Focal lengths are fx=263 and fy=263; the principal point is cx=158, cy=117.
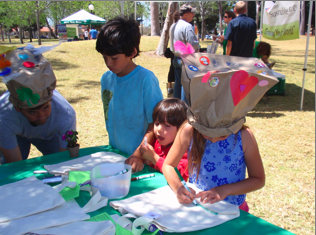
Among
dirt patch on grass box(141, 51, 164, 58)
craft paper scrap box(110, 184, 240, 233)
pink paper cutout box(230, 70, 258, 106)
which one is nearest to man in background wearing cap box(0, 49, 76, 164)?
craft paper scrap box(110, 184, 240, 233)

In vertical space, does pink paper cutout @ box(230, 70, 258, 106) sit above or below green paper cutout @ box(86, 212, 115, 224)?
above

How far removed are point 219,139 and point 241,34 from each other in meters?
4.11

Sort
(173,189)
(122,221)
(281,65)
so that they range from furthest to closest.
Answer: (281,65) → (173,189) → (122,221)

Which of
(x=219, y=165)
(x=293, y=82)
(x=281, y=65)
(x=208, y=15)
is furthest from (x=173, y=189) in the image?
(x=208, y=15)

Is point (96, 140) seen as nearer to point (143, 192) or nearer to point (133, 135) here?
point (133, 135)

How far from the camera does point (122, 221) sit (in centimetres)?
104

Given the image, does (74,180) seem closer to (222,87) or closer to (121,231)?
(121,231)

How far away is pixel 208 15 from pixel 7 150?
4701 centimetres

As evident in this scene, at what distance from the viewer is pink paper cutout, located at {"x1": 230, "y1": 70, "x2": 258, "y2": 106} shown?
107cm

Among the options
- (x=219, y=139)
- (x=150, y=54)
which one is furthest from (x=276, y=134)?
(x=150, y=54)

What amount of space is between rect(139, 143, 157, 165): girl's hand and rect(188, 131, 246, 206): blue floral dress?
29 cm

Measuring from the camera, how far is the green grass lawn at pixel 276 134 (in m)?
2.49

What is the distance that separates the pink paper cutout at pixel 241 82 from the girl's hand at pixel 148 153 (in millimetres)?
651

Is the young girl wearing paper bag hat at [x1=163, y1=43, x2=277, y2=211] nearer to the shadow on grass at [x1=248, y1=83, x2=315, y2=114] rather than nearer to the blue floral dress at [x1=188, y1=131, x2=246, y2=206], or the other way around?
the blue floral dress at [x1=188, y1=131, x2=246, y2=206]
